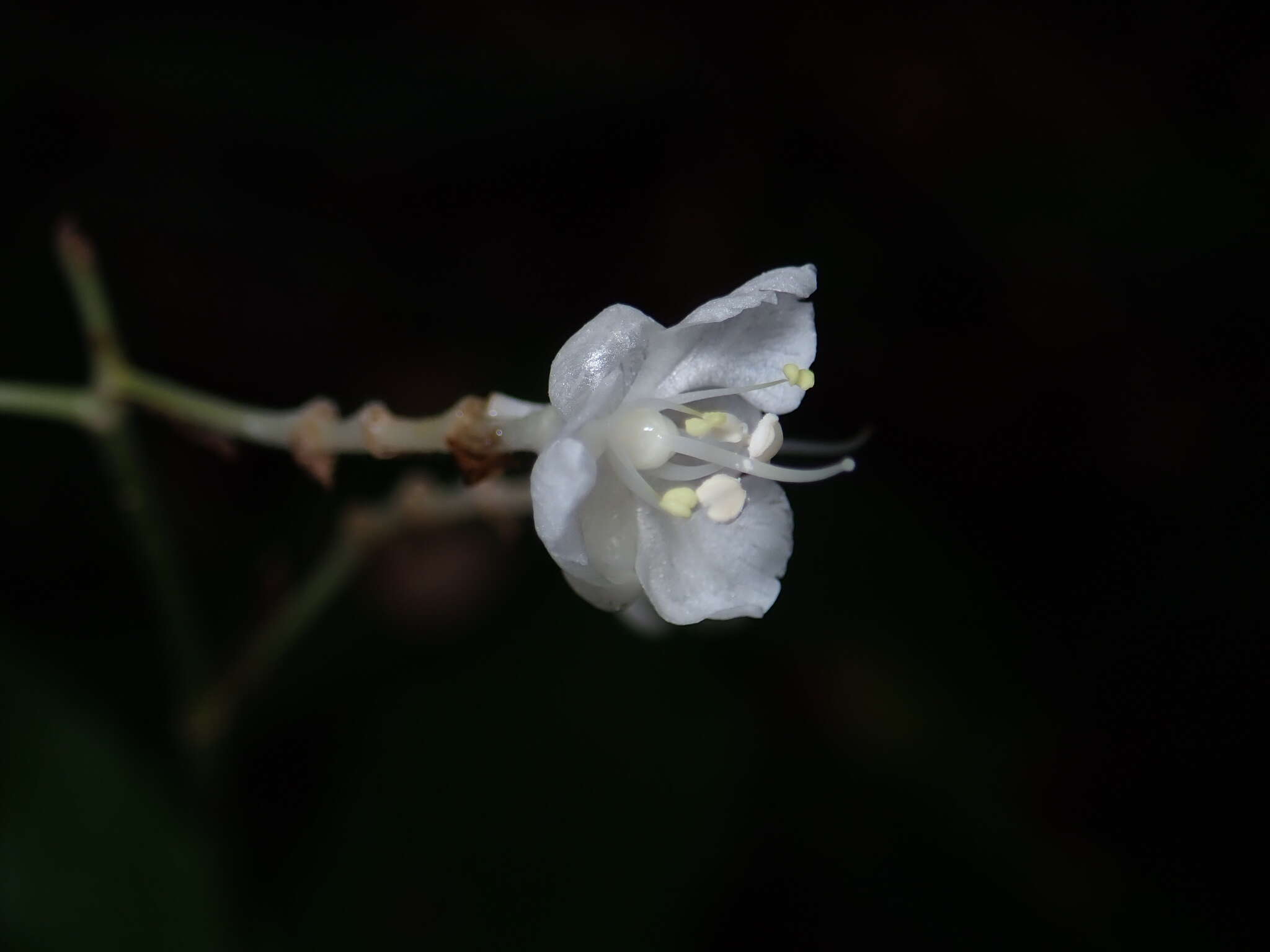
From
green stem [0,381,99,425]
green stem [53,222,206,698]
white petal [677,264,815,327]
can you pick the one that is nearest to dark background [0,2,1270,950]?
green stem [53,222,206,698]

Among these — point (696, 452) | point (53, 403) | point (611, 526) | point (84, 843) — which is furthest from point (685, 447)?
point (84, 843)

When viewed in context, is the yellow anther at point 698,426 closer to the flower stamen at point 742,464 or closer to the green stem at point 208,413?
the flower stamen at point 742,464

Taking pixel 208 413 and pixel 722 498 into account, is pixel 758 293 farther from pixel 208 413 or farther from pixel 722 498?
pixel 208 413

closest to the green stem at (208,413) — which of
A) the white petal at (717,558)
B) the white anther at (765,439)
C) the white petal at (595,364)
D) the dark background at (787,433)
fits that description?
the white petal at (595,364)

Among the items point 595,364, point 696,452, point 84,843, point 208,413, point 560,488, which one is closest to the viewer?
point 560,488

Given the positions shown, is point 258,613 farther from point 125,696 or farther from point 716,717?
point 716,717
